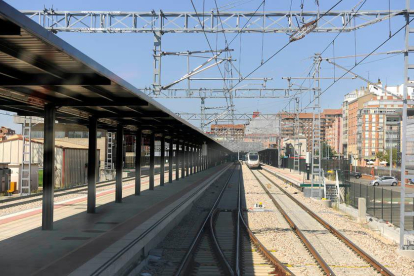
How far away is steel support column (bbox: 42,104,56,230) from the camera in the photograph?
12.0m

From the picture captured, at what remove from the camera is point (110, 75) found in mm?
9625

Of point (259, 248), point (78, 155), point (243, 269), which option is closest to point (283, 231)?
point (259, 248)

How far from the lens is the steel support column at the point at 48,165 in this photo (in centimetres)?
1195

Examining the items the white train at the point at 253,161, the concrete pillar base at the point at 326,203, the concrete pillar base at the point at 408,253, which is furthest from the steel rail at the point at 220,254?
the white train at the point at 253,161

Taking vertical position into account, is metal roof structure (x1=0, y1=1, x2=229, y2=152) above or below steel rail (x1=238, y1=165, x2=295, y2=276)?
above

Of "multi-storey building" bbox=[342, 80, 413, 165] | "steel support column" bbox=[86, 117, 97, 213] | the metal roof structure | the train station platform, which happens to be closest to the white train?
"multi-storey building" bbox=[342, 80, 413, 165]

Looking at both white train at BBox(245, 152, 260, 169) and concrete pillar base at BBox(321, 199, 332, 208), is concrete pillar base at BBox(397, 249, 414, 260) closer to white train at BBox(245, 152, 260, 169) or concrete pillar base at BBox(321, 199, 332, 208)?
concrete pillar base at BBox(321, 199, 332, 208)

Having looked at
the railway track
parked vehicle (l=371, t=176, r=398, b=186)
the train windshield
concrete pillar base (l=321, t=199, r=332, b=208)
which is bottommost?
parked vehicle (l=371, t=176, r=398, b=186)

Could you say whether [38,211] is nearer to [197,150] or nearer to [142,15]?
[142,15]

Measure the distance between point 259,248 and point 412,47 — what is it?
6.74 meters

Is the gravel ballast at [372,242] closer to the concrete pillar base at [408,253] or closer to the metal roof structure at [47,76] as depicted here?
the concrete pillar base at [408,253]

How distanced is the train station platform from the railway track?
1.09 m

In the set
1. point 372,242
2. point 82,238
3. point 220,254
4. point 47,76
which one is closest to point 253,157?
point 372,242

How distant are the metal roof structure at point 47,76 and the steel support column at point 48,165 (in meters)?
0.45
